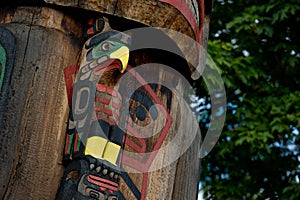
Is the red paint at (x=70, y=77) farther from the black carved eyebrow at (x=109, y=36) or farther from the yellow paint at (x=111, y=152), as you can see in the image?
the yellow paint at (x=111, y=152)

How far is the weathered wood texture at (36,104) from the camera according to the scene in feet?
8.08

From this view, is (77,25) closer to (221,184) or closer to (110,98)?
(110,98)

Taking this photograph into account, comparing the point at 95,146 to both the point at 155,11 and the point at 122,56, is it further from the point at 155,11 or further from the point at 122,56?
the point at 155,11

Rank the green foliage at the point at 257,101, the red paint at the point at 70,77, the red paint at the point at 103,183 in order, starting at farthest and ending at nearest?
the green foliage at the point at 257,101
the red paint at the point at 70,77
the red paint at the point at 103,183

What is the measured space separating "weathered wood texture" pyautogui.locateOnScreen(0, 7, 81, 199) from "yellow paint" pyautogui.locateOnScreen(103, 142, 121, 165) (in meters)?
0.18

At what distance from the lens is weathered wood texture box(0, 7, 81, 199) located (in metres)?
2.46

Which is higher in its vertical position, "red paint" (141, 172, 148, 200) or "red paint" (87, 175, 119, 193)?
"red paint" (141, 172, 148, 200)

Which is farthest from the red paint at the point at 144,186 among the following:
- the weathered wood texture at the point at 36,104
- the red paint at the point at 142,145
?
the weathered wood texture at the point at 36,104

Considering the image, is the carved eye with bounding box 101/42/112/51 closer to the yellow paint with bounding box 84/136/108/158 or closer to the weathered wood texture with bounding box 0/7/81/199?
the weathered wood texture with bounding box 0/7/81/199

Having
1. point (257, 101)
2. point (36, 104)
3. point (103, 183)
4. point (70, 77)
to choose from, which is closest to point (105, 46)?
point (70, 77)

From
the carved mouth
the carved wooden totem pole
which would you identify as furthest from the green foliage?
the carved mouth

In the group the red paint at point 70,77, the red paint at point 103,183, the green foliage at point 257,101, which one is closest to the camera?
the red paint at point 103,183

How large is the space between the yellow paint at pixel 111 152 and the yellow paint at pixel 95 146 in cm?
2

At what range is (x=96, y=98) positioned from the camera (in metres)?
2.67
